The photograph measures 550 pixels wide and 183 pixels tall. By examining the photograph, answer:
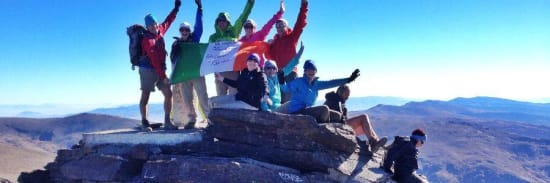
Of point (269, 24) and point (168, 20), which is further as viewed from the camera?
point (269, 24)

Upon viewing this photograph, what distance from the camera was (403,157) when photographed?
10414mm

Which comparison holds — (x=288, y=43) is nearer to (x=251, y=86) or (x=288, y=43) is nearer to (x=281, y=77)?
(x=281, y=77)

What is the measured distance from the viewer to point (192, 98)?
1238 centimetres

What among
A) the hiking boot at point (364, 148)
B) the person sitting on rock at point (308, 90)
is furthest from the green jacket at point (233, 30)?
the hiking boot at point (364, 148)

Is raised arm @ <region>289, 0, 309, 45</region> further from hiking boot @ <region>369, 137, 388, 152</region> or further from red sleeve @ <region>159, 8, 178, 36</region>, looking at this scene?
hiking boot @ <region>369, 137, 388, 152</region>

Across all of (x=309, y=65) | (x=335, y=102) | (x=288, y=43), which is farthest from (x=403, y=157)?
(x=288, y=43)

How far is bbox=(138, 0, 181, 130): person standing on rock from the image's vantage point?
1160 cm

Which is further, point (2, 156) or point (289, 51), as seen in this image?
point (2, 156)

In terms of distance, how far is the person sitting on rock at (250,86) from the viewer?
10.2 metres

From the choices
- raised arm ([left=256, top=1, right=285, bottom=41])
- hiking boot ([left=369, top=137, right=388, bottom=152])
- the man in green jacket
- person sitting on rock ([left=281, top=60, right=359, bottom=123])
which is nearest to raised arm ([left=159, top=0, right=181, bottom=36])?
the man in green jacket

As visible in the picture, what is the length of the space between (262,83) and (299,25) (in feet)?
9.62

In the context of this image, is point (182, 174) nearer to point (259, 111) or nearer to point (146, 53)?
point (259, 111)

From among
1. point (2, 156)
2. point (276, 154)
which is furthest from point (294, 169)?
point (2, 156)

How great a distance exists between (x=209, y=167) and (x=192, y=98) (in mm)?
3089
